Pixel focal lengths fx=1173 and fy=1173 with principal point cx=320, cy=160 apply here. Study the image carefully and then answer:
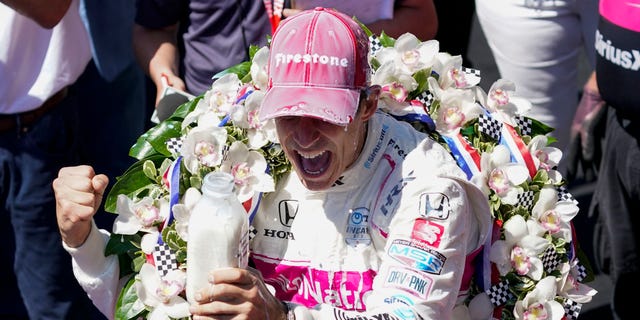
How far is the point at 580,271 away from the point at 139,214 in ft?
4.60

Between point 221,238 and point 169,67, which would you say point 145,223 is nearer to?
point 221,238

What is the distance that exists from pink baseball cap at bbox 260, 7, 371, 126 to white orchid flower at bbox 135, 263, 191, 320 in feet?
1.95

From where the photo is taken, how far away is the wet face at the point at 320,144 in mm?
3086

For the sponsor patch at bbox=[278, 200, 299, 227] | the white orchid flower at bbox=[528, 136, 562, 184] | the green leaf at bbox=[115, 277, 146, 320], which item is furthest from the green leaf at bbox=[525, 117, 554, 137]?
the green leaf at bbox=[115, 277, 146, 320]

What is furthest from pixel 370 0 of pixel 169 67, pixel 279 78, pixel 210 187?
pixel 210 187

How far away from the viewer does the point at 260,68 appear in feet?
12.0

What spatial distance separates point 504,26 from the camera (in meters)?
5.02

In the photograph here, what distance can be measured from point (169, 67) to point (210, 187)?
1716 millimetres

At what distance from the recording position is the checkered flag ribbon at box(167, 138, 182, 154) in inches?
143

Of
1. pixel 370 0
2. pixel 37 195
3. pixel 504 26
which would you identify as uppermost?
pixel 370 0

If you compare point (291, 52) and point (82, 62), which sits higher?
point (291, 52)

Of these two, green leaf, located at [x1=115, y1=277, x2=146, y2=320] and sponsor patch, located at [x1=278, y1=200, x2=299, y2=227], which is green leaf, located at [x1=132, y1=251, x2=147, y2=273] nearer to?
green leaf, located at [x1=115, y1=277, x2=146, y2=320]

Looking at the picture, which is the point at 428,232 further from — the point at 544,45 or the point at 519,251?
the point at 544,45

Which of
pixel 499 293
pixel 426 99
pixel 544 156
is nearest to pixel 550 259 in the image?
pixel 499 293
